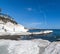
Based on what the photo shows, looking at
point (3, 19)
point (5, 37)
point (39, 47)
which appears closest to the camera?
point (39, 47)

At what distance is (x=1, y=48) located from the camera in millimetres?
4086

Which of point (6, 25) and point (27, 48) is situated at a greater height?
point (6, 25)

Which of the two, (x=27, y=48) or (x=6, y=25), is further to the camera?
(x=6, y=25)

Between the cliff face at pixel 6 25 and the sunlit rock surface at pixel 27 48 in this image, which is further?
the cliff face at pixel 6 25

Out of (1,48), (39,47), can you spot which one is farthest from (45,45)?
(1,48)

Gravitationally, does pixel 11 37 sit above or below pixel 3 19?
below

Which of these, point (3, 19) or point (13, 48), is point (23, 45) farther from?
point (3, 19)

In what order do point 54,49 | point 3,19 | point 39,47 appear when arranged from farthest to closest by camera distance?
1. point 3,19
2. point 39,47
3. point 54,49

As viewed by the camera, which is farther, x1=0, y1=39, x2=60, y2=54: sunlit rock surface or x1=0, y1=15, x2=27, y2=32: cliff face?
x1=0, y1=15, x2=27, y2=32: cliff face

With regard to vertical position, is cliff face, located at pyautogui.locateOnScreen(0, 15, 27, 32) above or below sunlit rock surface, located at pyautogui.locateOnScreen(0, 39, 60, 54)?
above

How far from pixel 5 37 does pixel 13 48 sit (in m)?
1.28

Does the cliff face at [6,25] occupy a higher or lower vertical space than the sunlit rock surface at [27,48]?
higher

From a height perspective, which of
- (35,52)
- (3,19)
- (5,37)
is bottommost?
(35,52)

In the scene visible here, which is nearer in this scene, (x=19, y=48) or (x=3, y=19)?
(x=19, y=48)
